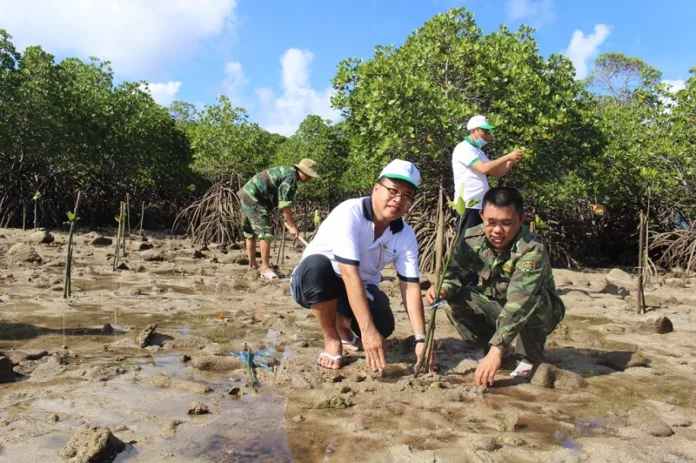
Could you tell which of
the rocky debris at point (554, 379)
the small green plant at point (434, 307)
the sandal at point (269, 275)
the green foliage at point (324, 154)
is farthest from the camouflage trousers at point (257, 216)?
the green foliage at point (324, 154)

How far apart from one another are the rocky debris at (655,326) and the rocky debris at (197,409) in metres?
3.23

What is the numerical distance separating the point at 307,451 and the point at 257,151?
12.1 meters

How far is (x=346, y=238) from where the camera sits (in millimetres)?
2652

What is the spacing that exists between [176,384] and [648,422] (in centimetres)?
193

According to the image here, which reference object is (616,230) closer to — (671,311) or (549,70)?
(549,70)

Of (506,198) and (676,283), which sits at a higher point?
(506,198)

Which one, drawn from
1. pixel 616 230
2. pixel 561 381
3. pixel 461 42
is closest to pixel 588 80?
pixel 616 230

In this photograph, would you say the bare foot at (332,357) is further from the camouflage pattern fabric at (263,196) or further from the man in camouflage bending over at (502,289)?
the camouflage pattern fabric at (263,196)

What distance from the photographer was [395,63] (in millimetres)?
7656

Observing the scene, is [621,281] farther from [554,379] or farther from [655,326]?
[554,379]

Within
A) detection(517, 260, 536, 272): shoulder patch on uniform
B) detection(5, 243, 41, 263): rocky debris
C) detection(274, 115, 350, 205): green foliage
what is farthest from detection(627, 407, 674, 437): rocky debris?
detection(274, 115, 350, 205): green foliage

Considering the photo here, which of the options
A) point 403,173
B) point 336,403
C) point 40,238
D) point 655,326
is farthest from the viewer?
point 40,238

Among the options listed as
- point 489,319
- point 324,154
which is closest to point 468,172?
point 489,319

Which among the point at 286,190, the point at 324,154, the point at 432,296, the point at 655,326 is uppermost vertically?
the point at 324,154
